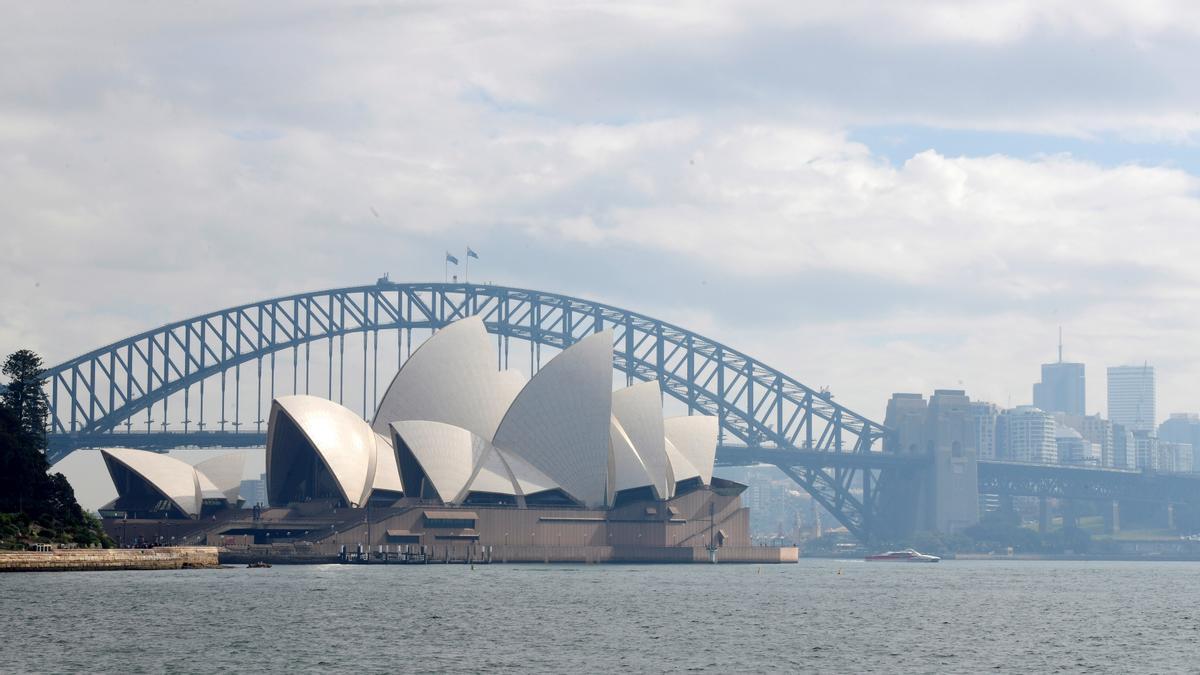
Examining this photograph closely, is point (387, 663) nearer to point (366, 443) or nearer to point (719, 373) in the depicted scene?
point (366, 443)

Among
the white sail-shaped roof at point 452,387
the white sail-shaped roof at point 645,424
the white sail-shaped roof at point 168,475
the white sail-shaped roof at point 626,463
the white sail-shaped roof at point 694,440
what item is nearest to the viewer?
the white sail-shaped roof at point 168,475

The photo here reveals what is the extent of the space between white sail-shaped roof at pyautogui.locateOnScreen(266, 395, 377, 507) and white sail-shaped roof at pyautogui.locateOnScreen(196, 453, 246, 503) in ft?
27.4

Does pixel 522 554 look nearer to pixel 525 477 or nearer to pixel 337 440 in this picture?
pixel 525 477

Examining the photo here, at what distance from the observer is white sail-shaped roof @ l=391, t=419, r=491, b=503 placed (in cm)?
12094

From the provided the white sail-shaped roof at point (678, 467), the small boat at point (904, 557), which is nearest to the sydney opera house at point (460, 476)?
the white sail-shaped roof at point (678, 467)

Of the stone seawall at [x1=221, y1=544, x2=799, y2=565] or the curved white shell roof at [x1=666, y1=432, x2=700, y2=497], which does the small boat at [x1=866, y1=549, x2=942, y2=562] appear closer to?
the stone seawall at [x1=221, y1=544, x2=799, y2=565]

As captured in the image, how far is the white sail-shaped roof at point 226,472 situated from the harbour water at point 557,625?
29.9 m

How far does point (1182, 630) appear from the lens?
225ft

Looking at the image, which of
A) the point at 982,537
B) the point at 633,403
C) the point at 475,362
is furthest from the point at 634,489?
the point at 982,537

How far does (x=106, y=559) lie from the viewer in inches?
3765

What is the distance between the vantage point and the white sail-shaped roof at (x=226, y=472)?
13088 centimetres

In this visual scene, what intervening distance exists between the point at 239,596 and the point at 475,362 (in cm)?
5418

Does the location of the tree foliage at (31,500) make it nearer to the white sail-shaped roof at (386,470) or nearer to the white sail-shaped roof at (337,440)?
the white sail-shaped roof at (337,440)

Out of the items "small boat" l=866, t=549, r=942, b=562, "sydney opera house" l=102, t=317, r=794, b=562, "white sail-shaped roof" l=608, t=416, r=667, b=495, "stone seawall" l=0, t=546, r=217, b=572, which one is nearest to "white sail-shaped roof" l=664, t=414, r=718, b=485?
"sydney opera house" l=102, t=317, r=794, b=562
